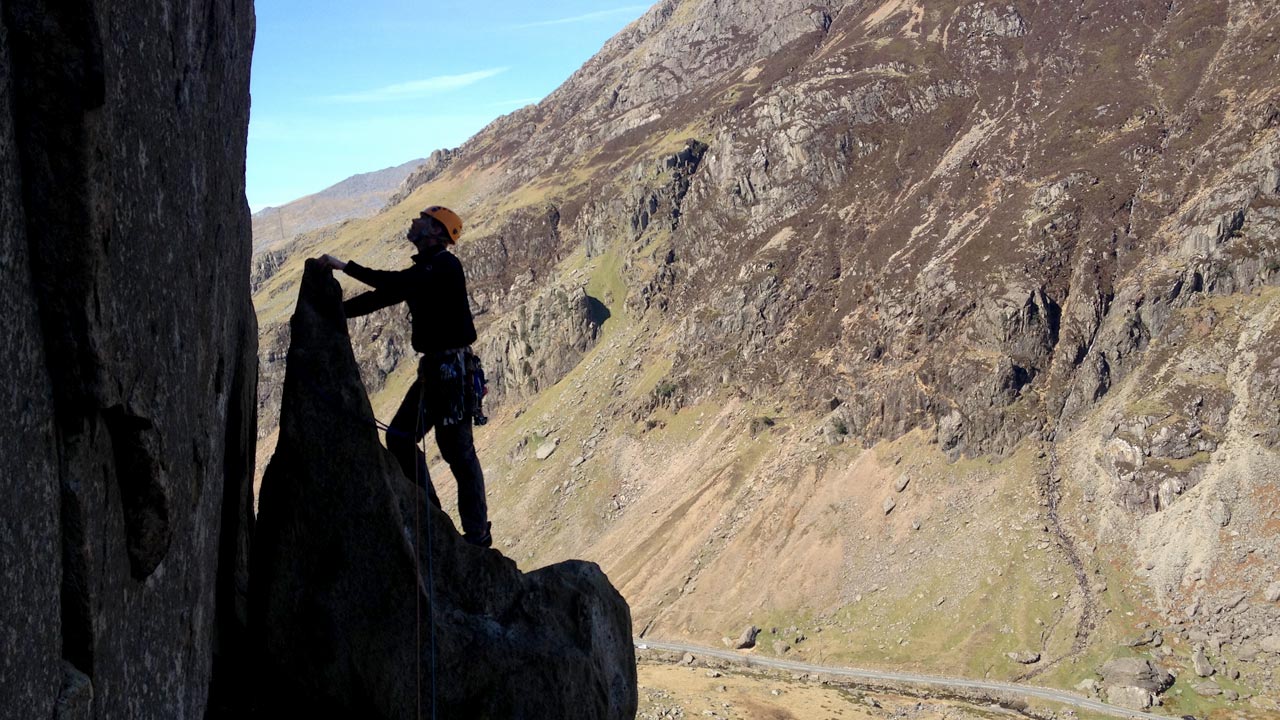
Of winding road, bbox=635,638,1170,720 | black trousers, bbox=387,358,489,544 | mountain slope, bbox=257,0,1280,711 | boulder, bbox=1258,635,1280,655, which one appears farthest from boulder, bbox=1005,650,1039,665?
black trousers, bbox=387,358,489,544

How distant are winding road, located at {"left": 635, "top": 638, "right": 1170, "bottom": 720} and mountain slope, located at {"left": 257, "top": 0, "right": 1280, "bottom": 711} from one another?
1.75 meters

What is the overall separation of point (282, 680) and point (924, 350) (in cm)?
8115

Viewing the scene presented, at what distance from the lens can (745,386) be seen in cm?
9900

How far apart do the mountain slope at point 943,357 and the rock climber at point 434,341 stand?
5605 cm

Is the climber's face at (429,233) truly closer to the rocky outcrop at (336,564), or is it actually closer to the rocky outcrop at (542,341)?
the rocky outcrop at (336,564)

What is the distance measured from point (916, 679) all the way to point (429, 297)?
5790 centimetres

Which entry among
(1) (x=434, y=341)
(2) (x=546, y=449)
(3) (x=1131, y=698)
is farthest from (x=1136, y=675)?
(2) (x=546, y=449)

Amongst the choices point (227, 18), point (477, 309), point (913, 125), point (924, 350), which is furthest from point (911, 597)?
point (477, 309)

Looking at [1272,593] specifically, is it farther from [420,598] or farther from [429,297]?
[420,598]

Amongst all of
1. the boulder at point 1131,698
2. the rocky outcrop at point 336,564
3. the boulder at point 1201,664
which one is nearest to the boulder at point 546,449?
the boulder at point 1131,698

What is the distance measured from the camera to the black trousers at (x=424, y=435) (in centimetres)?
1235

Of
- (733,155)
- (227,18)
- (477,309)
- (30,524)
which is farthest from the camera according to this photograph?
(477,309)

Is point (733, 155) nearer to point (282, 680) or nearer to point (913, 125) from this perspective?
point (913, 125)

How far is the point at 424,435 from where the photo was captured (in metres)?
12.6
